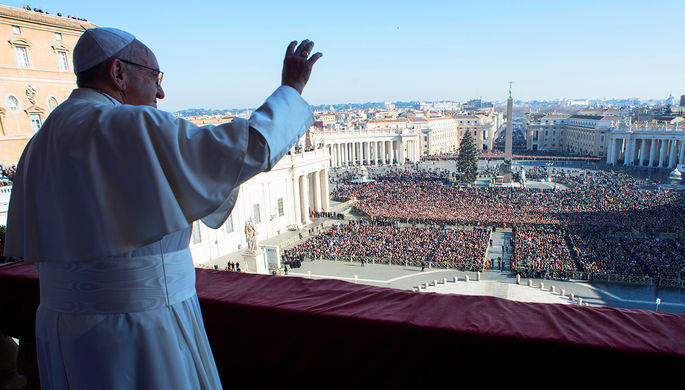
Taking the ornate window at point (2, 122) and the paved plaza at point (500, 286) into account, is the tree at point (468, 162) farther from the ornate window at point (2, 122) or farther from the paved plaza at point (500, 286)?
the ornate window at point (2, 122)

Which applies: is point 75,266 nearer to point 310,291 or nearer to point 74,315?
point 74,315

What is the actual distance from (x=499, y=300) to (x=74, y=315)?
2.02 metres

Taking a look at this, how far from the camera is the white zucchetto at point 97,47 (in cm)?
155

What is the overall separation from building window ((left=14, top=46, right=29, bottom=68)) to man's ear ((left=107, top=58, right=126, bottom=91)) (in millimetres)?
19227

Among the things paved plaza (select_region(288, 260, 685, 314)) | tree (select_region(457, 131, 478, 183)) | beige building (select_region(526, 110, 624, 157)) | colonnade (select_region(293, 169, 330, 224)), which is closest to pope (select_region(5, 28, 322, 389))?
paved plaza (select_region(288, 260, 685, 314))

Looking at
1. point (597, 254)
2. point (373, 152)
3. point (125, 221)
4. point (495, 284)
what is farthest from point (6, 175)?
point (373, 152)

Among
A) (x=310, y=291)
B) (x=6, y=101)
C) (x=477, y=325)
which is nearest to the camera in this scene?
(x=477, y=325)

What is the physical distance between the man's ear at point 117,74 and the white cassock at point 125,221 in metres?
0.07

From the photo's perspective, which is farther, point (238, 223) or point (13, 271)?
point (238, 223)

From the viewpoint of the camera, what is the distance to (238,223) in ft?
80.0

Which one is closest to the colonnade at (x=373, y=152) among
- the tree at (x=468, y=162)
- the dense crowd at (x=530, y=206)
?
the tree at (x=468, y=162)

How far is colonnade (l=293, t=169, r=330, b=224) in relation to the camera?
29.4 m

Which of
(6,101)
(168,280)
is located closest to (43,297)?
(168,280)

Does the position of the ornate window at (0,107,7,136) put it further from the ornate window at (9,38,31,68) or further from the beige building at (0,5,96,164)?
the ornate window at (9,38,31,68)
